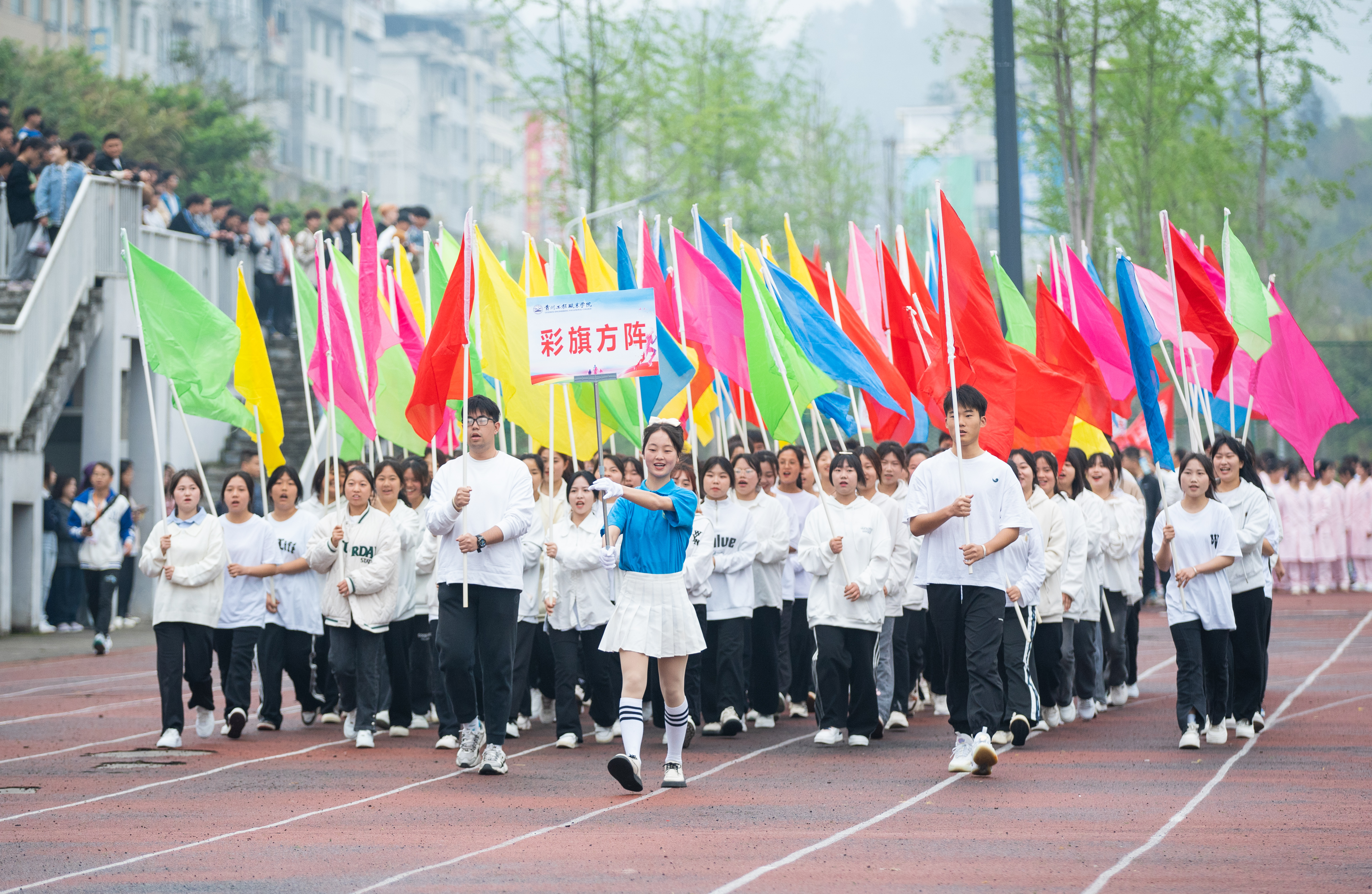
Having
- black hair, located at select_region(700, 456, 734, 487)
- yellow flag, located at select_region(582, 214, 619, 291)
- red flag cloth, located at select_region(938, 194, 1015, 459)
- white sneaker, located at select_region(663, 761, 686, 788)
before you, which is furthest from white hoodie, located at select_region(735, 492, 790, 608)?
yellow flag, located at select_region(582, 214, 619, 291)

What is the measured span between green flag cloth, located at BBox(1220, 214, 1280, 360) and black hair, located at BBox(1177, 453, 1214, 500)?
206 cm

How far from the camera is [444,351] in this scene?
11273mm

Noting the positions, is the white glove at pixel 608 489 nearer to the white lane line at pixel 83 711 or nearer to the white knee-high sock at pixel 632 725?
the white knee-high sock at pixel 632 725

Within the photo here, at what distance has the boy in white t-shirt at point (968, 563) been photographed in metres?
9.84

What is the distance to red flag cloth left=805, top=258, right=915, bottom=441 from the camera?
13461 millimetres

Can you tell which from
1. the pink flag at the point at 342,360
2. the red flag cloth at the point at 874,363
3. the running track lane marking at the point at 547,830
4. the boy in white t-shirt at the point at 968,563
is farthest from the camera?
the pink flag at the point at 342,360

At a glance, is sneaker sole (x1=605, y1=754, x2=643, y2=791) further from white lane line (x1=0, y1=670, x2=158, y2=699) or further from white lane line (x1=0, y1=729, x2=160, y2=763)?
white lane line (x1=0, y1=670, x2=158, y2=699)

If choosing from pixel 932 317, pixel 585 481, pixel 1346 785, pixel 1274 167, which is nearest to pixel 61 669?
pixel 585 481

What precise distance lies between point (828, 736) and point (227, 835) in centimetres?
435

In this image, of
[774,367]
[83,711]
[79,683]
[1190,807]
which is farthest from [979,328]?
[79,683]

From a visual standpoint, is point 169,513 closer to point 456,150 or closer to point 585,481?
point 585,481

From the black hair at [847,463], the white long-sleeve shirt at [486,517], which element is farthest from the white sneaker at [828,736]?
the white long-sleeve shirt at [486,517]

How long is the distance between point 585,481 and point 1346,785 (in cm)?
506

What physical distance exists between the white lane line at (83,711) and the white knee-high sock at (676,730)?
5085 millimetres
